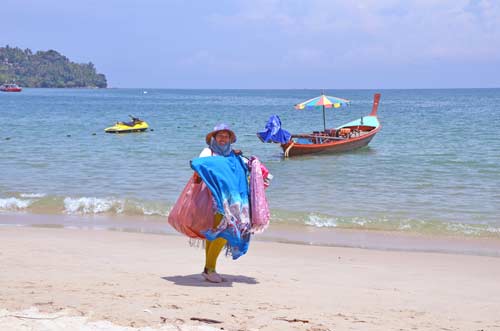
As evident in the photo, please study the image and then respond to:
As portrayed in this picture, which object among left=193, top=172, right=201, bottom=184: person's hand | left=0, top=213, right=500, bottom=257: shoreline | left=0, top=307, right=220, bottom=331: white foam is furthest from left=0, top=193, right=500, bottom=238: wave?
left=0, top=307, right=220, bottom=331: white foam

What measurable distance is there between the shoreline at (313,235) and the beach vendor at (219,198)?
3.47 metres

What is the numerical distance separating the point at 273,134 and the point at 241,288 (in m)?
16.7

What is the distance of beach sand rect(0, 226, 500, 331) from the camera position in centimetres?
503

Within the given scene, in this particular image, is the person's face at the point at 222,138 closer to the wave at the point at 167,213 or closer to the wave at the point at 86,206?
the wave at the point at 167,213

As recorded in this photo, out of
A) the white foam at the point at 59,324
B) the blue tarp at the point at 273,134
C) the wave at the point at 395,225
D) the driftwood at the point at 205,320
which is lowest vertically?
the wave at the point at 395,225

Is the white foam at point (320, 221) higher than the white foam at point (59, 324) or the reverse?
the reverse

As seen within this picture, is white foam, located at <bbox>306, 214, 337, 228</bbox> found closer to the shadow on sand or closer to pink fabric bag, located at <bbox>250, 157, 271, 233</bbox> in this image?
the shadow on sand

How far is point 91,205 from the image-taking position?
493 inches

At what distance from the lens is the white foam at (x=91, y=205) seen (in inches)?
484

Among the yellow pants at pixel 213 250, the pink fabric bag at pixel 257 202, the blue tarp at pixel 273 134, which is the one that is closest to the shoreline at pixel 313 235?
the yellow pants at pixel 213 250

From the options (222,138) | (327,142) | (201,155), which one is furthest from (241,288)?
(327,142)

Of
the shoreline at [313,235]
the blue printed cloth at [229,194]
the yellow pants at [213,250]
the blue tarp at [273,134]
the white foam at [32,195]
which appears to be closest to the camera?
the blue printed cloth at [229,194]

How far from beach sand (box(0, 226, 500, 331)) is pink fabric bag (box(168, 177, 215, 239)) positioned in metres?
0.53

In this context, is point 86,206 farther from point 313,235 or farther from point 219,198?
point 219,198
